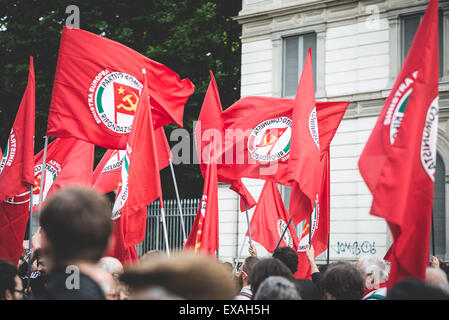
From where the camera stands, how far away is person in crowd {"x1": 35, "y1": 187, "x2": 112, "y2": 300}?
2.22m

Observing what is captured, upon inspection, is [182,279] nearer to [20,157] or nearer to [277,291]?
[277,291]

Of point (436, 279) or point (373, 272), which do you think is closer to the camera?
point (436, 279)

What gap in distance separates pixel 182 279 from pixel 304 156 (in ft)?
17.5

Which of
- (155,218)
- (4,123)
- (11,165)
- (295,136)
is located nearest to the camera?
(295,136)

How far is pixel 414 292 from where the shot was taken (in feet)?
8.64

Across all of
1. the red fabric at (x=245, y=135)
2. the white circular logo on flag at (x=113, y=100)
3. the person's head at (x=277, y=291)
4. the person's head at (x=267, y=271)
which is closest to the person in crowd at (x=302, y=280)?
the person's head at (x=267, y=271)

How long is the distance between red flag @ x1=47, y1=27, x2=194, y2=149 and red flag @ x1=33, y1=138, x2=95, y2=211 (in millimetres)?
1562

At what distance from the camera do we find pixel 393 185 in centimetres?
464

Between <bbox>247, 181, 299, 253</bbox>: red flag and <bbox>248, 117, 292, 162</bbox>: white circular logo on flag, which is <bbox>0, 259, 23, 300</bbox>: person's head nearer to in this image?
<bbox>248, 117, 292, 162</bbox>: white circular logo on flag

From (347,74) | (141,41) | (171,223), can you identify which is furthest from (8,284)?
(141,41)

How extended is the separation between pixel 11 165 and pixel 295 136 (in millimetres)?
3812

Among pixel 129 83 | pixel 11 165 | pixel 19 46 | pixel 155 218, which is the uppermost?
pixel 19 46

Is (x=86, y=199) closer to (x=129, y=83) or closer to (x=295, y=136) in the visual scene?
(x=295, y=136)
